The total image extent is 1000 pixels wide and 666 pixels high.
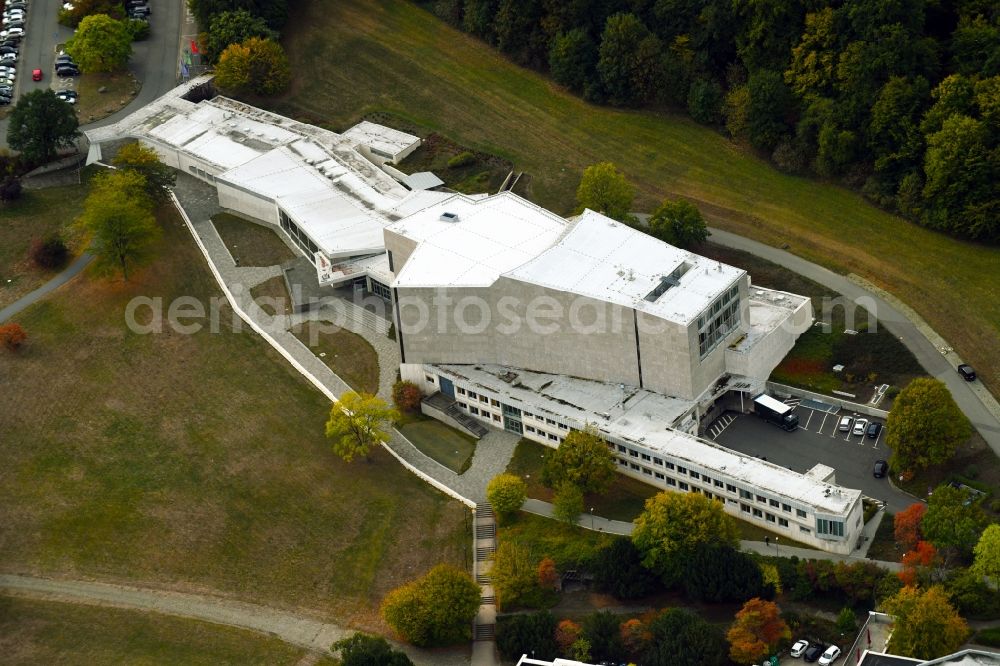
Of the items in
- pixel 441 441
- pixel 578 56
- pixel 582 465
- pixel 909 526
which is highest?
pixel 578 56

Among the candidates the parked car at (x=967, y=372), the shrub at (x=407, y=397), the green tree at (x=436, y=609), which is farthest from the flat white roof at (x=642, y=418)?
the green tree at (x=436, y=609)

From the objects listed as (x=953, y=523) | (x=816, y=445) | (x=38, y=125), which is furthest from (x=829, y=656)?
(x=38, y=125)

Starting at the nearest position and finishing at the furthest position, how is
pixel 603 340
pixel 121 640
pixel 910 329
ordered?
pixel 121 640, pixel 603 340, pixel 910 329

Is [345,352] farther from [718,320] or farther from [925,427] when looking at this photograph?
[925,427]

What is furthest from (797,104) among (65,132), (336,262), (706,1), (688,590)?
(65,132)

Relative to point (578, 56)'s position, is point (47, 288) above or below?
below

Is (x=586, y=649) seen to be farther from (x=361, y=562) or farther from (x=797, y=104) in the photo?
(x=797, y=104)

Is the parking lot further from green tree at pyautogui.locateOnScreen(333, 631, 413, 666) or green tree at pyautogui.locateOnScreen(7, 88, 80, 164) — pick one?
green tree at pyautogui.locateOnScreen(7, 88, 80, 164)

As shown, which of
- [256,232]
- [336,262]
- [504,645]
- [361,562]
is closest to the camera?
[504,645]
